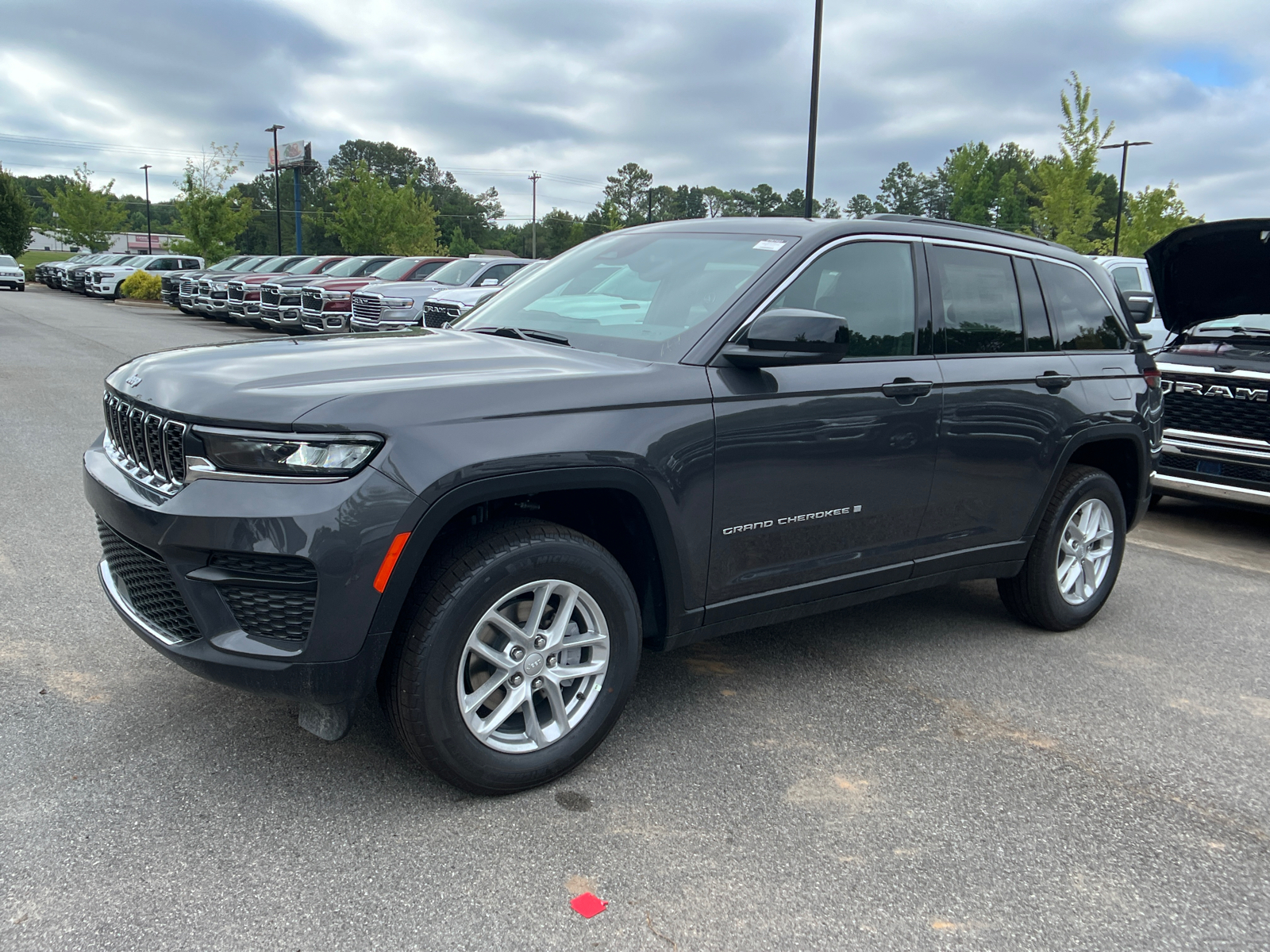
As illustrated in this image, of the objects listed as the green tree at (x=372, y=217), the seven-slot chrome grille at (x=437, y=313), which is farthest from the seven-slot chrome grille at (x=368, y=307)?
the green tree at (x=372, y=217)

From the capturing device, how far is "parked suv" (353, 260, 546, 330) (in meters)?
15.2

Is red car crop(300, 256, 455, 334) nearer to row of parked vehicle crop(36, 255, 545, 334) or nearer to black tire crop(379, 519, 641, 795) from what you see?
row of parked vehicle crop(36, 255, 545, 334)

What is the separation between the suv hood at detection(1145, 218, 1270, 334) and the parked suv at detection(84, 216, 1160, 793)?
2641 mm

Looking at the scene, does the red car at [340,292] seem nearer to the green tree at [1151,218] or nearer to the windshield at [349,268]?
the windshield at [349,268]

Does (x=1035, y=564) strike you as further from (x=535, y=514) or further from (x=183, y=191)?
(x=183, y=191)

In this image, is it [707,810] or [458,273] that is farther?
[458,273]

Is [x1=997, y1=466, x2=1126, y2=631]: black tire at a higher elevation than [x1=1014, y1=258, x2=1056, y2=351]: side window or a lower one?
lower

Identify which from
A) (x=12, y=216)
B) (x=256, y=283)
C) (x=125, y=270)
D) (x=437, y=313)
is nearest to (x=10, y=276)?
(x=125, y=270)

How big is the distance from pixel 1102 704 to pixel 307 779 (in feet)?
9.73

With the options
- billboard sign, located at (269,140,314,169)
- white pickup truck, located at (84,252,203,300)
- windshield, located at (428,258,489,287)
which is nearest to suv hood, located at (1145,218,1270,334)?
windshield, located at (428,258,489,287)

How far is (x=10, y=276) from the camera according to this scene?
42.7 metres

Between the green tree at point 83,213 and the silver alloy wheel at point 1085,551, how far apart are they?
69.8 m

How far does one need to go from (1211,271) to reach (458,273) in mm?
13517

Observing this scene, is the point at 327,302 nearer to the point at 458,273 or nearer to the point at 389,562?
the point at 458,273
